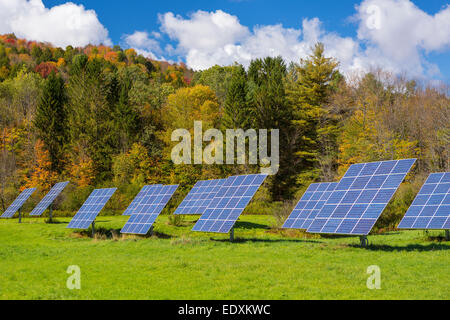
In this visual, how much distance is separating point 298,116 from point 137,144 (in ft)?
76.1

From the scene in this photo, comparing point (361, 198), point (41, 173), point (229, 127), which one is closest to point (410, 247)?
point (361, 198)

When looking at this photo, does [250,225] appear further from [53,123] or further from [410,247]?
[53,123]

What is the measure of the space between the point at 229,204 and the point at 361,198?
741 centimetres

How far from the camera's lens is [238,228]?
114 feet

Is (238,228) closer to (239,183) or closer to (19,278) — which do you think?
(239,183)

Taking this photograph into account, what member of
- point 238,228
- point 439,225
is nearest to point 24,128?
point 238,228

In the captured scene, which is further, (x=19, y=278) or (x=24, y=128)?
(x=24, y=128)

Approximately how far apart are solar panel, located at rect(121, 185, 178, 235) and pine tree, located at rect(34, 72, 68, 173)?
3812 centimetres

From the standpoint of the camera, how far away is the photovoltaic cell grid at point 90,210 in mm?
28566

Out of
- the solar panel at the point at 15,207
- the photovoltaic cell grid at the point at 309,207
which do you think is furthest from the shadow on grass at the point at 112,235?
the solar panel at the point at 15,207

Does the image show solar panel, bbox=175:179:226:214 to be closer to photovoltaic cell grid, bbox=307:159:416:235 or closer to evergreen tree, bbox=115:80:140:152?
photovoltaic cell grid, bbox=307:159:416:235

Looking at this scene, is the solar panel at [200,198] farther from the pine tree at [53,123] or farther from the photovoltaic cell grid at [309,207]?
the pine tree at [53,123]

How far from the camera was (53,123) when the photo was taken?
64.8 metres

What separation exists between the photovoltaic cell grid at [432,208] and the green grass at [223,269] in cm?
104
